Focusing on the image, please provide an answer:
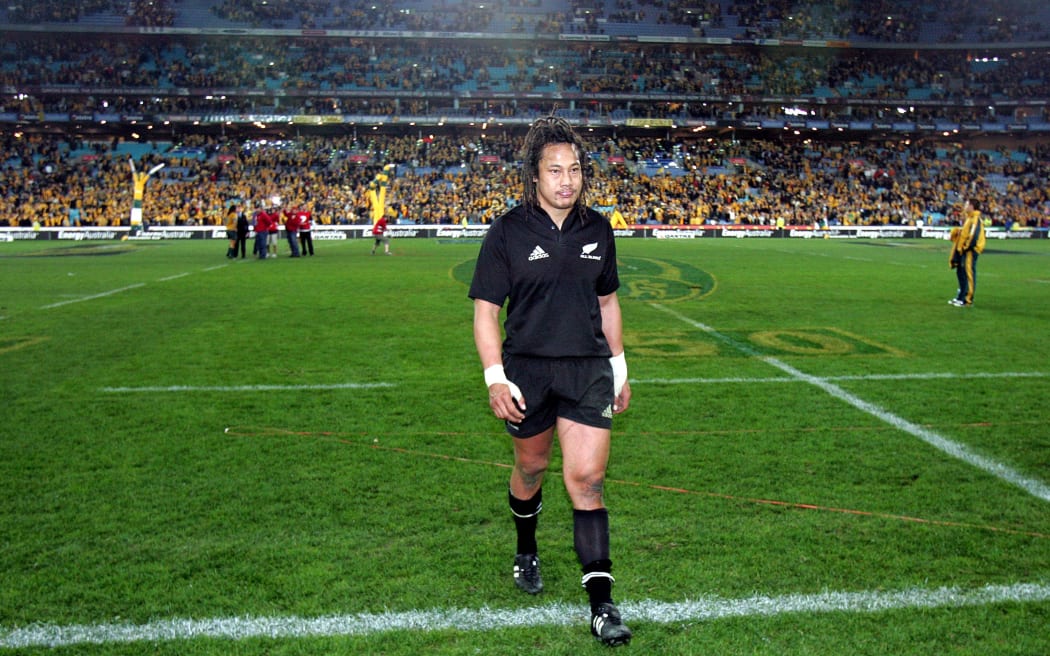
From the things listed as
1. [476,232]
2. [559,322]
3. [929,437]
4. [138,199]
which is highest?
[138,199]

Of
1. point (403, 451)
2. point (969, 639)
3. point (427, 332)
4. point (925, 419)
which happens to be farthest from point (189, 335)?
point (969, 639)

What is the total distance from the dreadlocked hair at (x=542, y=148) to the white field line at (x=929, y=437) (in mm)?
3678

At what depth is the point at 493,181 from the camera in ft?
176

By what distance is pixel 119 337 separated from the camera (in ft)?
37.6

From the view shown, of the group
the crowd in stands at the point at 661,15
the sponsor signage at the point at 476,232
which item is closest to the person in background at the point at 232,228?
the sponsor signage at the point at 476,232

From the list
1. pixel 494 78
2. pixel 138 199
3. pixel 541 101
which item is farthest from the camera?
pixel 494 78

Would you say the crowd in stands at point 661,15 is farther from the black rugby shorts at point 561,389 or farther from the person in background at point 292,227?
the black rugby shorts at point 561,389

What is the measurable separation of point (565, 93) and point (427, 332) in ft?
170

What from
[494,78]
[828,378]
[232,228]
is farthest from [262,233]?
[494,78]

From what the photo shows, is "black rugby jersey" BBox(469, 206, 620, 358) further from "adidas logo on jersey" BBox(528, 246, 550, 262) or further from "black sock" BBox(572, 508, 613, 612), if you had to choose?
"black sock" BBox(572, 508, 613, 612)

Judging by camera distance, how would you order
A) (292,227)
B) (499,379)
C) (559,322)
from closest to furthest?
(499,379)
(559,322)
(292,227)

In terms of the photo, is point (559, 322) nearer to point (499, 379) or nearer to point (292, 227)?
point (499, 379)

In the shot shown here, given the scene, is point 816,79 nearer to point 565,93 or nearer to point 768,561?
point 565,93

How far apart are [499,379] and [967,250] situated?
13455mm
